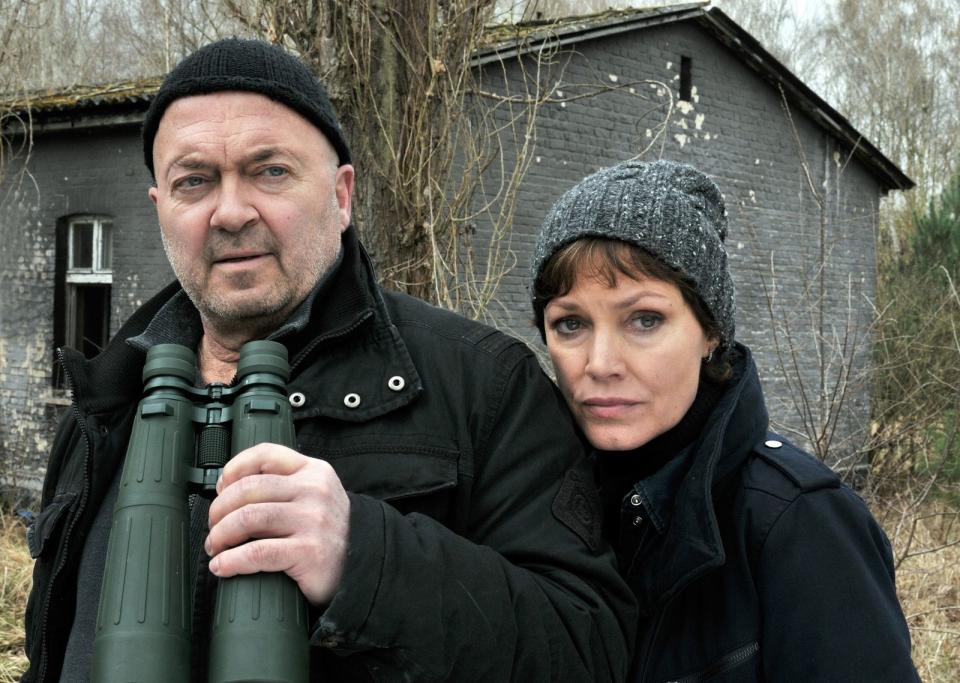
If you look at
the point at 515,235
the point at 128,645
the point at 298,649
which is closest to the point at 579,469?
the point at 298,649

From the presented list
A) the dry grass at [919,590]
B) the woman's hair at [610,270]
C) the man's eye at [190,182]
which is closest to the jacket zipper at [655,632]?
the woman's hair at [610,270]

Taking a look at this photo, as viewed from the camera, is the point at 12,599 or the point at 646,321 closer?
the point at 646,321

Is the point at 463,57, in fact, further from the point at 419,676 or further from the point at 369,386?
the point at 419,676

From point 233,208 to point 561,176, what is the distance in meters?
9.75

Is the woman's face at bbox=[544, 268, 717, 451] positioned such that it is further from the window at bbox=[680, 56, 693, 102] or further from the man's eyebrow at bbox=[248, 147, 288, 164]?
the window at bbox=[680, 56, 693, 102]

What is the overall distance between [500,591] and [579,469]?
1.22ft

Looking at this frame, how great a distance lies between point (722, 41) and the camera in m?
13.2

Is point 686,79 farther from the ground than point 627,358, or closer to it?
farther from the ground

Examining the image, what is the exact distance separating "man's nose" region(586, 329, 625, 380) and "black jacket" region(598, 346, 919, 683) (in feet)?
0.80

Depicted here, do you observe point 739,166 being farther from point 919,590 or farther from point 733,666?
point 733,666

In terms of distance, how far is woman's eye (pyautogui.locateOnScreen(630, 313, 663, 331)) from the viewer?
6.75 feet

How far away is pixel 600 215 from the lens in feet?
6.77

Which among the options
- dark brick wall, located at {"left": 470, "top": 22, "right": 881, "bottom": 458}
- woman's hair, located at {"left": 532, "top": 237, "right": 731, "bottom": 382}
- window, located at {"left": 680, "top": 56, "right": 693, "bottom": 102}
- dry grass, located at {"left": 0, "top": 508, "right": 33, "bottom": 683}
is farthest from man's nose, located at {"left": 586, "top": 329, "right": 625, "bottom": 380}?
window, located at {"left": 680, "top": 56, "right": 693, "bottom": 102}

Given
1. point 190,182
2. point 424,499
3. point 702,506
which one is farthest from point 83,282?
point 702,506
